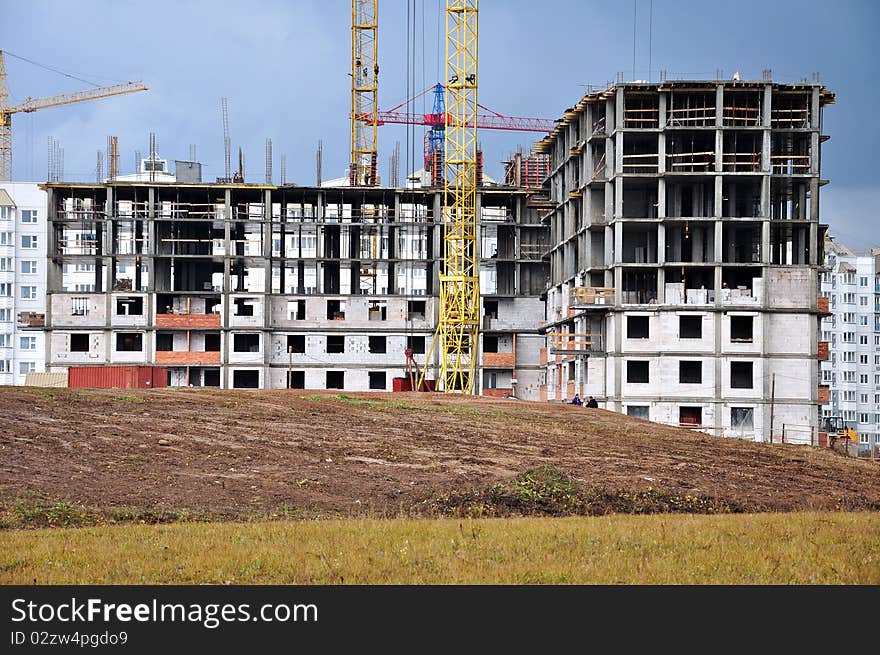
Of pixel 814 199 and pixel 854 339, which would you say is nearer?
pixel 814 199

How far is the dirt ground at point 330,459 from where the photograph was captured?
29219 millimetres

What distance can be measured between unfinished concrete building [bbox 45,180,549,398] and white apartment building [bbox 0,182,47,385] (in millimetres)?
40368

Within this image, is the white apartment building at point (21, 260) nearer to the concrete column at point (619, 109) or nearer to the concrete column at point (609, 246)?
the concrete column at point (609, 246)

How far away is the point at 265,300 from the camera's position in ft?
356

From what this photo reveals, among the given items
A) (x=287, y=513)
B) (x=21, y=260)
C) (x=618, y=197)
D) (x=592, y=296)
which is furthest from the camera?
(x=21, y=260)

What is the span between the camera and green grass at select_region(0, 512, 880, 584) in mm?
17953

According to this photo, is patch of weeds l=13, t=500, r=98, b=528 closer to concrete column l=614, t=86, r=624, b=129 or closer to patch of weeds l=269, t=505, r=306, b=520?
patch of weeds l=269, t=505, r=306, b=520

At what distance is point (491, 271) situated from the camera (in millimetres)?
154625

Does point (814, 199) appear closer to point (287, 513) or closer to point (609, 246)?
point (609, 246)

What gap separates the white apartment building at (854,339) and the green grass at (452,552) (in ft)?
514

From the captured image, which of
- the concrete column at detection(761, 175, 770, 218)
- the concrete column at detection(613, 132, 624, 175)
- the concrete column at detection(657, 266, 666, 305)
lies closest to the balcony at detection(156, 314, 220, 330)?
the concrete column at detection(613, 132, 624, 175)

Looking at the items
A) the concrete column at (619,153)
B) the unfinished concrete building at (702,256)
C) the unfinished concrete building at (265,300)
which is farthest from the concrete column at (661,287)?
the unfinished concrete building at (265,300)

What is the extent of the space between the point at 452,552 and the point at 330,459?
1596 centimetres

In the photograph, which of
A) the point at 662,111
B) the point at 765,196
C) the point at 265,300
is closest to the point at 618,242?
the point at 662,111
